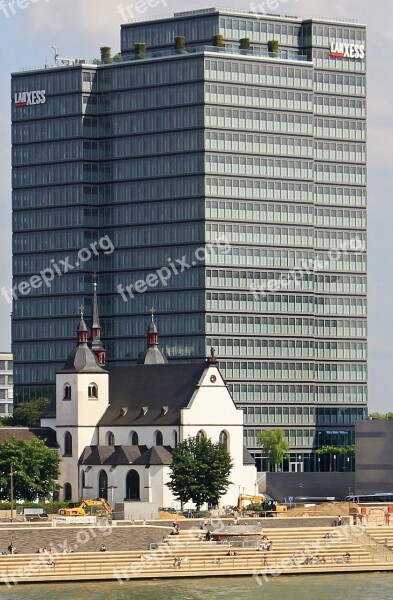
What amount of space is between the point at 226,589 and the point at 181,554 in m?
13.2

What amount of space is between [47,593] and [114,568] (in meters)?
12.9

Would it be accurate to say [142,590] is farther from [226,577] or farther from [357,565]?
[357,565]

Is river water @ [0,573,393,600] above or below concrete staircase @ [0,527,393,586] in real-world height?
below

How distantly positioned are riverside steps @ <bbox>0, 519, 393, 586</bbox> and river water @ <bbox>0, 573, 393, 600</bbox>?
1792 millimetres

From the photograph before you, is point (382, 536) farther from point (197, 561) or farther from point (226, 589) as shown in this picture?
point (226, 589)

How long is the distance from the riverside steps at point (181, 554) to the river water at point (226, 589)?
179 cm

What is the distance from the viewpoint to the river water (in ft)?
527

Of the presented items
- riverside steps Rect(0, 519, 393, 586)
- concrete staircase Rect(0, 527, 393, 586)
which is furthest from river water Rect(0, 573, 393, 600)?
riverside steps Rect(0, 519, 393, 586)

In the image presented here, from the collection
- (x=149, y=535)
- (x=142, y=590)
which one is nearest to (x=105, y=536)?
(x=149, y=535)

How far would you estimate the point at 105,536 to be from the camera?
7160 inches

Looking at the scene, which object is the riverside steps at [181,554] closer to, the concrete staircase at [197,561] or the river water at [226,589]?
the concrete staircase at [197,561]

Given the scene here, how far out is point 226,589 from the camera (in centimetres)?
16562

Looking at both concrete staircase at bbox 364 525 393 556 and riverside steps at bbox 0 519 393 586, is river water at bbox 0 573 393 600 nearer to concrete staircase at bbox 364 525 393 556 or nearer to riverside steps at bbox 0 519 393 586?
riverside steps at bbox 0 519 393 586

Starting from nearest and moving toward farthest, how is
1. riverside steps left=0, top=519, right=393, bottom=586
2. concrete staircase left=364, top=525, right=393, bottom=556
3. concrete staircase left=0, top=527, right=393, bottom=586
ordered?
concrete staircase left=0, top=527, right=393, bottom=586 → riverside steps left=0, top=519, right=393, bottom=586 → concrete staircase left=364, top=525, right=393, bottom=556
